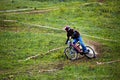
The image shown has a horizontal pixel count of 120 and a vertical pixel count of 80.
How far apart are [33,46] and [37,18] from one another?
32.3 ft

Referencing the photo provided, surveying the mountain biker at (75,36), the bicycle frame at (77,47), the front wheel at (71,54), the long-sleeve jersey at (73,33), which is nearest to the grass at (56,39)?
the front wheel at (71,54)

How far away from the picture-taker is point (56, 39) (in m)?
26.1

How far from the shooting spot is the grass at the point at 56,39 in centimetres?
1831

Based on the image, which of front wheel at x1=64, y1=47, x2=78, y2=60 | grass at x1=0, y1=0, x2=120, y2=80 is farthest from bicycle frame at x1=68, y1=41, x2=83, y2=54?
grass at x1=0, y1=0, x2=120, y2=80

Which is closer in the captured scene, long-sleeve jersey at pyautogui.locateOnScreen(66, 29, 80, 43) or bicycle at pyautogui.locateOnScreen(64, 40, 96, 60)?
long-sleeve jersey at pyautogui.locateOnScreen(66, 29, 80, 43)

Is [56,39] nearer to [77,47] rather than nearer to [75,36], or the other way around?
[77,47]

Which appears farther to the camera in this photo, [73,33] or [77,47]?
[77,47]

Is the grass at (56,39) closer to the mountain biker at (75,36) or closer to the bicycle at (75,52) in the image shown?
the bicycle at (75,52)

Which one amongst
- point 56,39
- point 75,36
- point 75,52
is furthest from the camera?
point 56,39

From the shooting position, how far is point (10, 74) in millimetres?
18453

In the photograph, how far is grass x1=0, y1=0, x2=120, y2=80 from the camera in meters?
18.3

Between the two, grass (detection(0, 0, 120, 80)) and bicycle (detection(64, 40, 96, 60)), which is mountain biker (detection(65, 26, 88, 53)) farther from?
grass (detection(0, 0, 120, 80))

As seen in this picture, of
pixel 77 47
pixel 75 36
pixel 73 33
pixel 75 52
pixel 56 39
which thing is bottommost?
pixel 56 39

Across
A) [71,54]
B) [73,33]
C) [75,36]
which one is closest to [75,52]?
[71,54]
